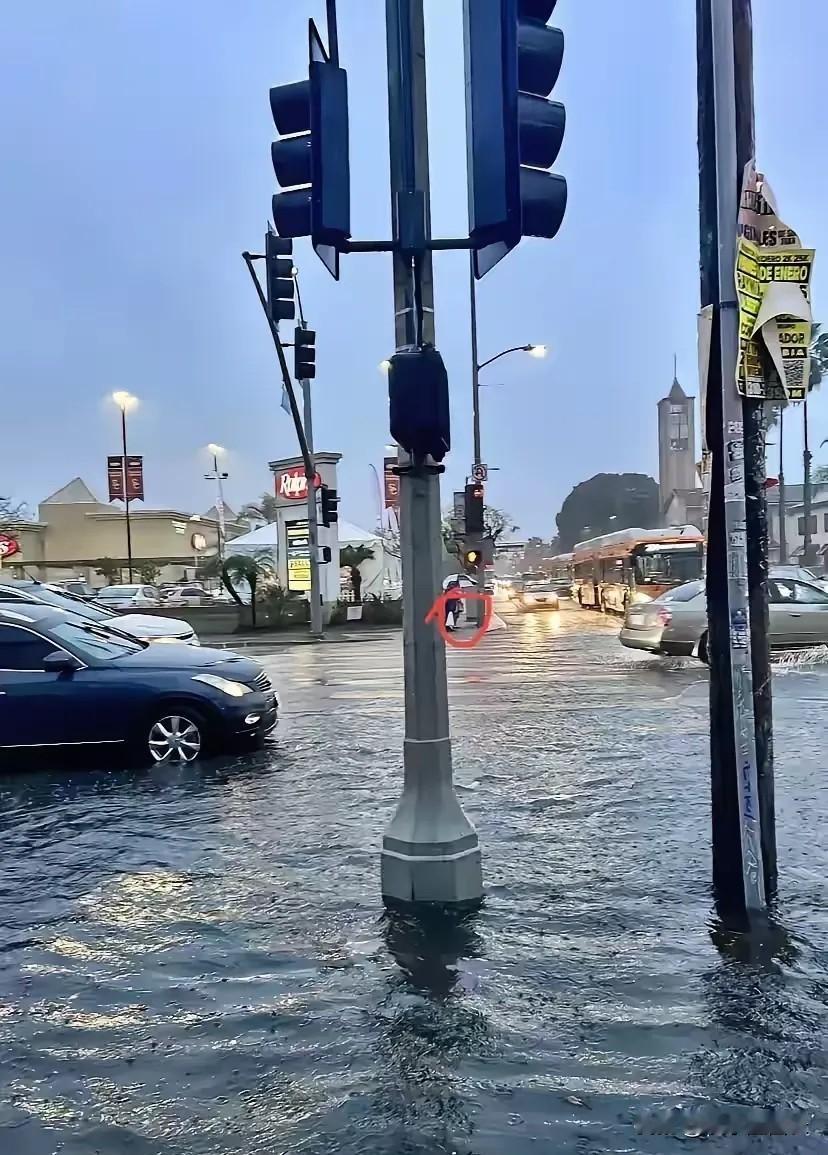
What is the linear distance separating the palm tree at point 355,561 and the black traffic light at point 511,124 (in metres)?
33.3

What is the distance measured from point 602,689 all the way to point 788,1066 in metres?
10.1

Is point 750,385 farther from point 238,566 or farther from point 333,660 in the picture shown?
point 238,566

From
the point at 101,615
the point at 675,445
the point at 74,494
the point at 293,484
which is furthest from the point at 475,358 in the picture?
the point at 675,445

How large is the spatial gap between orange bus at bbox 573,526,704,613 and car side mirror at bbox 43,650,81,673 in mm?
16373

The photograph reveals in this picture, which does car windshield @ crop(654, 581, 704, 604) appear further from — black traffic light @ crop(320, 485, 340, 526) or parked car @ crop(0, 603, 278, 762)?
black traffic light @ crop(320, 485, 340, 526)

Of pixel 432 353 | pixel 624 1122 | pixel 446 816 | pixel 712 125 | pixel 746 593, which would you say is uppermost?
pixel 712 125

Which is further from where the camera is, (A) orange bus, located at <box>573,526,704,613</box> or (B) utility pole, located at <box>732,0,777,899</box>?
(A) orange bus, located at <box>573,526,704,613</box>

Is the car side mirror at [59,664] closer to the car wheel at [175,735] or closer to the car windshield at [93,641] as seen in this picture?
the car windshield at [93,641]

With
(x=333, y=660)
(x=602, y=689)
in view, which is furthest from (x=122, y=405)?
(x=602, y=689)

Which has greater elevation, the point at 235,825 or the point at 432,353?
the point at 432,353

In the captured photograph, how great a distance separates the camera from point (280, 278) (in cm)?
1625

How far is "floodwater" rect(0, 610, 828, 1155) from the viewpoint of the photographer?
3123 mm

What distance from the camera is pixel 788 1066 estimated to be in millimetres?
3336

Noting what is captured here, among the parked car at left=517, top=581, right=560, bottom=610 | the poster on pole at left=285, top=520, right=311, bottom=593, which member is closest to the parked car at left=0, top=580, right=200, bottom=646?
the poster on pole at left=285, top=520, right=311, bottom=593
